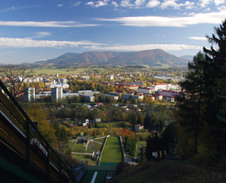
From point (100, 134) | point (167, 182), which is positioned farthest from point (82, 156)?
point (167, 182)

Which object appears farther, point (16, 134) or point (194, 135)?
point (194, 135)

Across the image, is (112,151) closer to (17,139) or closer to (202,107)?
(202,107)

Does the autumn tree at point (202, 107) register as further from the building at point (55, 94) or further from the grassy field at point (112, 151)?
the building at point (55, 94)

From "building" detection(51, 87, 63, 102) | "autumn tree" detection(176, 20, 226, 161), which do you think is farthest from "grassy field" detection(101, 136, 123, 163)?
"building" detection(51, 87, 63, 102)

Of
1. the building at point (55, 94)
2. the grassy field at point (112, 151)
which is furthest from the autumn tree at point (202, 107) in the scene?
the building at point (55, 94)

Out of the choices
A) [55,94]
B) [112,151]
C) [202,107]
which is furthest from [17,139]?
[55,94]

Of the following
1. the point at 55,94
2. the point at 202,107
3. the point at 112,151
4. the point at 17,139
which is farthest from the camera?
the point at 55,94

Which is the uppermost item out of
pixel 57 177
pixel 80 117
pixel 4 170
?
pixel 4 170

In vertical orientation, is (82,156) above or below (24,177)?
below

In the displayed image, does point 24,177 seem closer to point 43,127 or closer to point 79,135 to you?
point 43,127
